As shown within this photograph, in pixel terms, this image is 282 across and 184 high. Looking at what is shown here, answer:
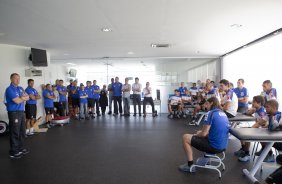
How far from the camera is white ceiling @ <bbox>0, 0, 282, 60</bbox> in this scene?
10.5ft

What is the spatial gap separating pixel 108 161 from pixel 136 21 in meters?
2.69

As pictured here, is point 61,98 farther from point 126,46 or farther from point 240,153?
point 240,153

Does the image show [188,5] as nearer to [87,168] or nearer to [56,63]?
[87,168]

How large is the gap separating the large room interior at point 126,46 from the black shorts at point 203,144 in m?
0.40

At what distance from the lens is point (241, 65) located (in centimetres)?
705

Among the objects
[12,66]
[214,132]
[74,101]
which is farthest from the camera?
[74,101]

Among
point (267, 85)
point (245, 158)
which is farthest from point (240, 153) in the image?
point (267, 85)

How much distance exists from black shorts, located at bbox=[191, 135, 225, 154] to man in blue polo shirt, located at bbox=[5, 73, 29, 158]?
3037mm

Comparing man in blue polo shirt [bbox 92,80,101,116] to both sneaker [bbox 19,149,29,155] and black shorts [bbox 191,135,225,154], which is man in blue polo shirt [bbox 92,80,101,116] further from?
black shorts [bbox 191,135,225,154]

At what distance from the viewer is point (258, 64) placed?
19.0ft

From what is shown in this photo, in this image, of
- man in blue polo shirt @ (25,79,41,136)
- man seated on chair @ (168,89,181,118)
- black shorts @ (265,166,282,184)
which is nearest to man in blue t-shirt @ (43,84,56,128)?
man in blue polo shirt @ (25,79,41,136)

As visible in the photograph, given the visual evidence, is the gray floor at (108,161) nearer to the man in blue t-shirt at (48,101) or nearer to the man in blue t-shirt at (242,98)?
the man in blue t-shirt at (242,98)

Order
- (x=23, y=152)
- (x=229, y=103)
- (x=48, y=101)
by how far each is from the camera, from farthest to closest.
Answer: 1. (x=48, y=101)
2. (x=229, y=103)
3. (x=23, y=152)

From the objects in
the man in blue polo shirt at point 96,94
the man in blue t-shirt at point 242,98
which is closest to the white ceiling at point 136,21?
the man in blue t-shirt at point 242,98
